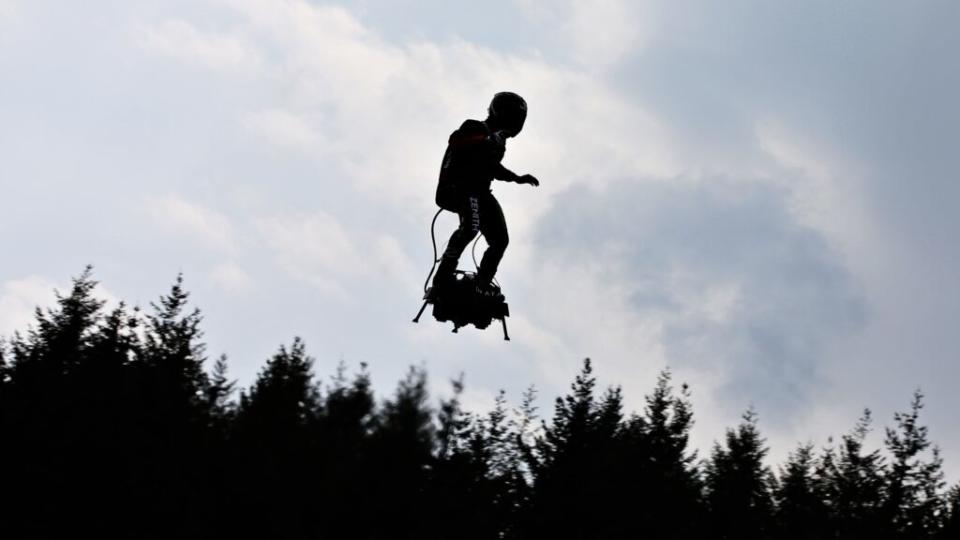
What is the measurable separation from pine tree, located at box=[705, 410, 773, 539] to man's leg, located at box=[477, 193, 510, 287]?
29272 millimetres

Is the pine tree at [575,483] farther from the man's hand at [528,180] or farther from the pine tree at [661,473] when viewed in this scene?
the man's hand at [528,180]

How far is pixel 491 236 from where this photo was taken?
1566 cm

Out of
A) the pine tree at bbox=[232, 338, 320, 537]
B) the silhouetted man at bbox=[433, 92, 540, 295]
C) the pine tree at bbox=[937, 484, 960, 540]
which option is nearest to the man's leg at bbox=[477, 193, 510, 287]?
the silhouetted man at bbox=[433, 92, 540, 295]

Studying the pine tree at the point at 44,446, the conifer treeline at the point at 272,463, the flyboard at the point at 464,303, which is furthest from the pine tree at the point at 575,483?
the flyboard at the point at 464,303

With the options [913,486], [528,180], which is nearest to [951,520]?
[913,486]

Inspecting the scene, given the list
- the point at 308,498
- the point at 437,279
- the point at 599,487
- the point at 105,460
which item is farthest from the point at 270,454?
the point at 437,279

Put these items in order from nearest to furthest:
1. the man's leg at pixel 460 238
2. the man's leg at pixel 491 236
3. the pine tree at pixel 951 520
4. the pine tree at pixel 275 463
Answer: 1. the man's leg at pixel 460 238
2. the man's leg at pixel 491 236
3. the pine tree at pixel 275 463
4. the pine tree at pixel 951 520

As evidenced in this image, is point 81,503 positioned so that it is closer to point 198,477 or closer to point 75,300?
point 198,477

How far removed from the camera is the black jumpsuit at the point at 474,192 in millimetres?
15102

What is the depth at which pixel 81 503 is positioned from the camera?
124 feet

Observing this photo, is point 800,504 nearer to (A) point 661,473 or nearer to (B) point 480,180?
(A) point 661,473

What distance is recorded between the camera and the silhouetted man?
15.1 meters

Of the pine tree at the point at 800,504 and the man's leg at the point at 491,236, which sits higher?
the pine tree at the point at 800,504

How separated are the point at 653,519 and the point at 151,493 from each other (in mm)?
12548
